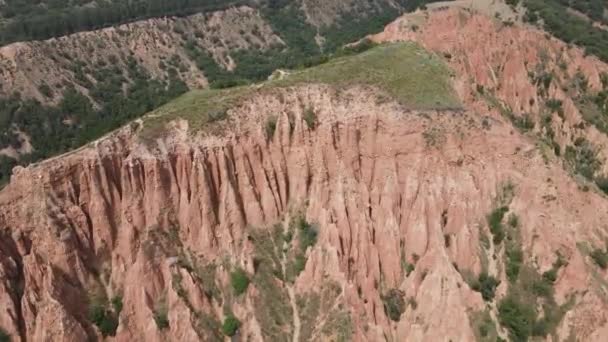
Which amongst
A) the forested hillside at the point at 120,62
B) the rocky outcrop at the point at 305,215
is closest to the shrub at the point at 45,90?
the forested hillside at the point at 120,62

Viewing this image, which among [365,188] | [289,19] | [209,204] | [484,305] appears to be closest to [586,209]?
[484,305]

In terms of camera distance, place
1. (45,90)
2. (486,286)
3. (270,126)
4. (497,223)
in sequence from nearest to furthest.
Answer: (486,286) → (497,223) → (270,126) → (45,90)

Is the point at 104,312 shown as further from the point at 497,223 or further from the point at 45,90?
the point at 45,90

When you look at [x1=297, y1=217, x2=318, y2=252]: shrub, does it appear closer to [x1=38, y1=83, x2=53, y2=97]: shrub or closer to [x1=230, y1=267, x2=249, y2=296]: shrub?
[x1=230, y1=267, x2=249, y2=296]: shrub

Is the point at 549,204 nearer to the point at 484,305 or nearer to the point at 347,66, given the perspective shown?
the point at 484,305

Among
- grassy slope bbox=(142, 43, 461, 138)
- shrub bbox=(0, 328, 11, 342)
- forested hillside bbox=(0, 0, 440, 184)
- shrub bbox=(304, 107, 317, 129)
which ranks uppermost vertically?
grassy slope bbox=(142, 43, 461, 138)

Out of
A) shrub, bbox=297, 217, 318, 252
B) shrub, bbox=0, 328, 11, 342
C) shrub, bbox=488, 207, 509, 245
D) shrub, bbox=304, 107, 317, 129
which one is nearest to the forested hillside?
shrub, bbox=304, 107, 317, 129

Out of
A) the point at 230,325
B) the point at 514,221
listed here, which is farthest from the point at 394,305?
the point at 230,325

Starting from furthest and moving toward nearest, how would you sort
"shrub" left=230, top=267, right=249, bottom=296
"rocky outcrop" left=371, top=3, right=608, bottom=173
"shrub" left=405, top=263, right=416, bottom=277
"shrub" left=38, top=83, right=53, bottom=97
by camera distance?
"shrub" left=38, top=83, right=53, bottom=97 < "rocky outcrop" left=371, top=3, right=608, bottom=173 < "shrub" left=405, top=263, right=416, bottom=277 < "shrub" left=230, top=267, right=249, bottom=296

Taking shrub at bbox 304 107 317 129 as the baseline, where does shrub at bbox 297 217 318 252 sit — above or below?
below
